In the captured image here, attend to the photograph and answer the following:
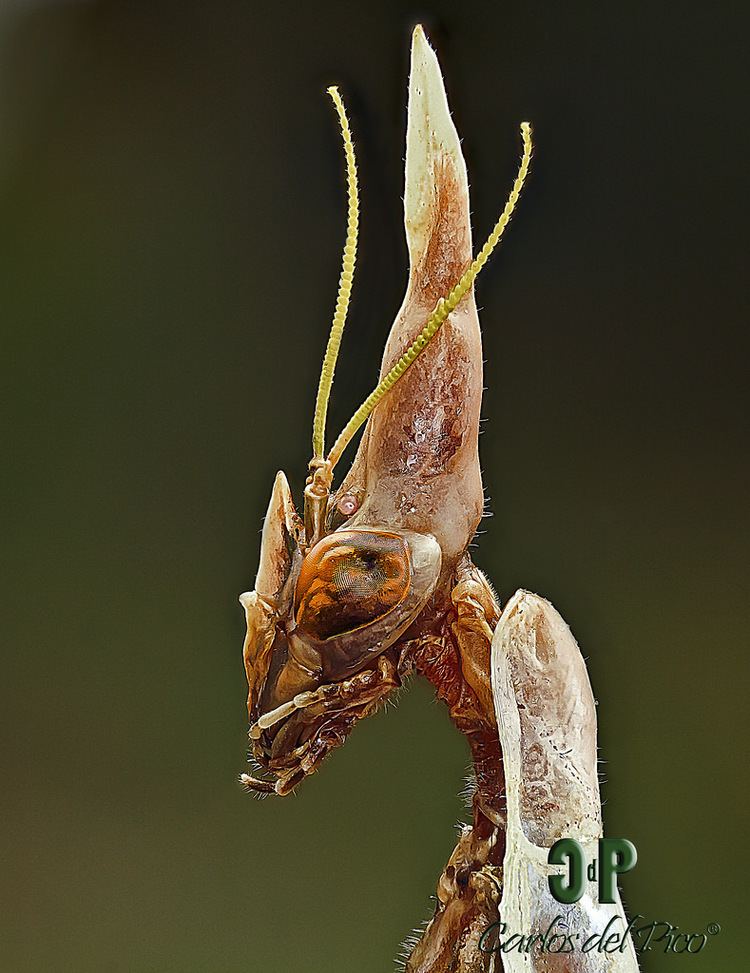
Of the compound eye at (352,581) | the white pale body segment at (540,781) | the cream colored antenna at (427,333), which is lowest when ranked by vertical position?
the white pale body segment at (540,781)

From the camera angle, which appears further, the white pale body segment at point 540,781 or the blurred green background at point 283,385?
the blurred green background at point 283,385

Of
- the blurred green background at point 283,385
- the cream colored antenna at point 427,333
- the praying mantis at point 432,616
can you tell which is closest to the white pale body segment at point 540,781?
the praying mantis at point 432,616

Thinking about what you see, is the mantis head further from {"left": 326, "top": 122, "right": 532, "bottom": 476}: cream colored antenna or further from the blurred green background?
the blurred green background

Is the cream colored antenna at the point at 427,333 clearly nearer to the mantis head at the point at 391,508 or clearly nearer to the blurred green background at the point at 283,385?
the mantis head at the point at 391,508

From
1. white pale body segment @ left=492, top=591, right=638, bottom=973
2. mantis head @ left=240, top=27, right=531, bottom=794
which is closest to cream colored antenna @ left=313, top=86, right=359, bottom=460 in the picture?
mantis head @ left=240, top=27, right=531, bottom=794

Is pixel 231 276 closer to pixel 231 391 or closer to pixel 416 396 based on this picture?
pixel 231 391

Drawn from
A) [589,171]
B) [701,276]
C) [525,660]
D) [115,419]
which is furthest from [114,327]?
[525,660]

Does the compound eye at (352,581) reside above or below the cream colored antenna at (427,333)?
below

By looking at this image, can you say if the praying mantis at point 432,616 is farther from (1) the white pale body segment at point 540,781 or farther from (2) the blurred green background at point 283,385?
(2) the blurred green background at point 283,385

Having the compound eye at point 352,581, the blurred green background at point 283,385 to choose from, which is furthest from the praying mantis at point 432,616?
the blurred green background at point 283,385
